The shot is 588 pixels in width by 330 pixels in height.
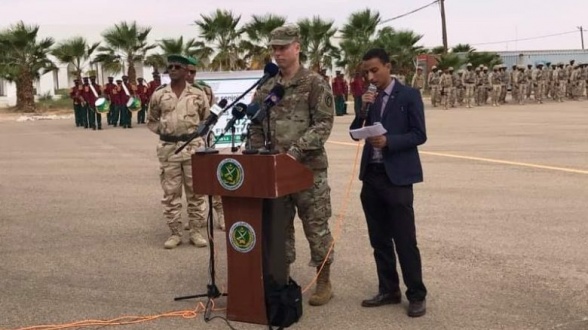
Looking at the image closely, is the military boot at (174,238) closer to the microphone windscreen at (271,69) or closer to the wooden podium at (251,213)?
the wooden podium at (251,213)

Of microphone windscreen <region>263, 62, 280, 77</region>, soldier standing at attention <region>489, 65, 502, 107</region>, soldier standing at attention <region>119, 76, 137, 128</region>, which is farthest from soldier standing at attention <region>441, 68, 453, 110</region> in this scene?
microphone windscreen <region>263, 62, 280, 77</region>

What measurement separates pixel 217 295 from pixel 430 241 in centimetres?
260

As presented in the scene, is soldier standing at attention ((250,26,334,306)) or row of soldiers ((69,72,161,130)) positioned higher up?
row of soldiers ((69,72,161,130))

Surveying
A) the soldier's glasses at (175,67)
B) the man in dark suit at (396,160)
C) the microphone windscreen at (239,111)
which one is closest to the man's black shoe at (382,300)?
the man in dark suit at (396,160)

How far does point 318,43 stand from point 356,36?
7.12 feet

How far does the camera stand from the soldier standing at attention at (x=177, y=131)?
261 inches

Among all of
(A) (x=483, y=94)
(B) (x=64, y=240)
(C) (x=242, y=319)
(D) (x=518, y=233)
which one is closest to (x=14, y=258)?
(B) (x=64, y=240)

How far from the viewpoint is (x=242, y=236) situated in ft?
14.9

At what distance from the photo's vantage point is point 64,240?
7.31 meters

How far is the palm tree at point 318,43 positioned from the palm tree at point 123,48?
8.60 meters

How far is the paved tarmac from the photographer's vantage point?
192 inches

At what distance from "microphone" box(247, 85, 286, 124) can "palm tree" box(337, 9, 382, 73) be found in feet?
110

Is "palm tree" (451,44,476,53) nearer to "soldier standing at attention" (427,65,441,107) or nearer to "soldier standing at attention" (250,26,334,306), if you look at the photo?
"soldier standing at attention" (427,65,441,107)

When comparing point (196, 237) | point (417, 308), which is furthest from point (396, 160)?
point (196, 237)
